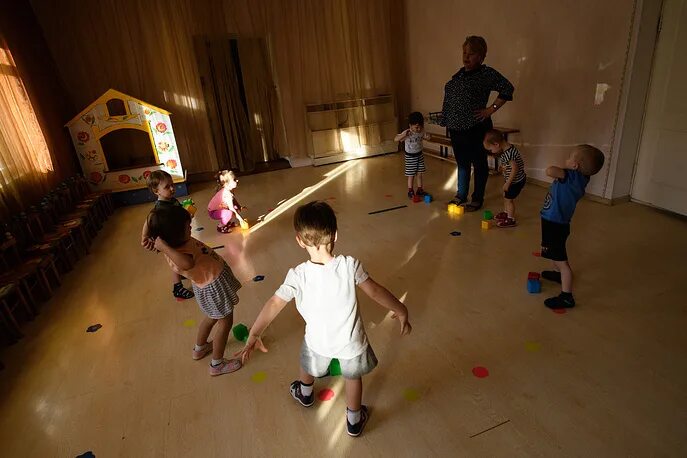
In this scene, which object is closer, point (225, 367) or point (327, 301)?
point (327, 301)

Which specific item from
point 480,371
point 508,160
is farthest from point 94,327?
point 508,160

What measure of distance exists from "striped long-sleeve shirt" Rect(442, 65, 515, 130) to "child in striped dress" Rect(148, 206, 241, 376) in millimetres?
2220

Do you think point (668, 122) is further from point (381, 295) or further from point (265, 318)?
point (265, 318)

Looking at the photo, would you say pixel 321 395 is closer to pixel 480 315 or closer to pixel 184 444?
pixel 184 444

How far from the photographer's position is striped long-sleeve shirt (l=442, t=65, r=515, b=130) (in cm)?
292

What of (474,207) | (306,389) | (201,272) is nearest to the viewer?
(306,389)

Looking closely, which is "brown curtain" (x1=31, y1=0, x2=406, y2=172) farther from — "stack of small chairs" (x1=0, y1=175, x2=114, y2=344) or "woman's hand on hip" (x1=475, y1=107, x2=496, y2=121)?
"woman's hand on hip" (x1=475, y1=107, x2=496, y2=121)

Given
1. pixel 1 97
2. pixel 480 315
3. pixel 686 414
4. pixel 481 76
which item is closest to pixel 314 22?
pixel 481 76

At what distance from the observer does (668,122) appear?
9.39 feet

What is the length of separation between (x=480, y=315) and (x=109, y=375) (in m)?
1.78

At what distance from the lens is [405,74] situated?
6059 millimetres

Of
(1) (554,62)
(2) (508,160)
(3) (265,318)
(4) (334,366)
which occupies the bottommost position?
(4) (334,366)

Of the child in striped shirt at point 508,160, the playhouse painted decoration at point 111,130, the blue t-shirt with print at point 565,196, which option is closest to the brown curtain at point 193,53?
the playhouse painted decoration at point 111,130

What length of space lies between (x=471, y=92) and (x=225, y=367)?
99.3 inches
